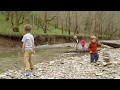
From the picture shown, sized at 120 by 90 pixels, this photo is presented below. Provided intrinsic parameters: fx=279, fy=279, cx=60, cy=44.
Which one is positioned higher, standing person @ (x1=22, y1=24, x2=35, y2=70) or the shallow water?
standing person @ (x1=22, y1=24, x2=35, y2=70)

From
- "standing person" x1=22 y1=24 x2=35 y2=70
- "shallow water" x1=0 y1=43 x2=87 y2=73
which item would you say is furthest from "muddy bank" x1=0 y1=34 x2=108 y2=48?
"standing person" x1=22 y1=24 x2=35 y2=70

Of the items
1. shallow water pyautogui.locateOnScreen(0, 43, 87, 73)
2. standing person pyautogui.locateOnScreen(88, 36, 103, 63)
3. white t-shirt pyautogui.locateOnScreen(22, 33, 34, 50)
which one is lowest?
shallow water pyautogui.locateOnScreen(0, 43, 87, 73)

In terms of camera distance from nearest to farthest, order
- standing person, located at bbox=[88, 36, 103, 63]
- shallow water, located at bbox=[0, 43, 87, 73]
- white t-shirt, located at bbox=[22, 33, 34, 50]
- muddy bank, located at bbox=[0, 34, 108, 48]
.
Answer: white t-shirt, located at bbox=[22, 33, 34, 50] → standing person, located at bbox=[88, 36, 103, 63] → shallow water, located at bbox=[0, 43, 87, 73] → muddy bank, located at bbox=[0, 34, 108, 48]

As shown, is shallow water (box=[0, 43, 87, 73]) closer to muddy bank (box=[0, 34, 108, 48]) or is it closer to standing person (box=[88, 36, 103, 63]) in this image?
standing person (box=[88, 36, 103, 63])

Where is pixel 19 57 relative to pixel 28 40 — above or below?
below

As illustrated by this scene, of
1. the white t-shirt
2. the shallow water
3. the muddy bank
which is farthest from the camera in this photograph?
the muddy bank

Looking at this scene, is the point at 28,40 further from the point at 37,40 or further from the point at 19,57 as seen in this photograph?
the point at 37,40

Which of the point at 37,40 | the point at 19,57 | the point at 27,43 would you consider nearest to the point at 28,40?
the point at 27,43

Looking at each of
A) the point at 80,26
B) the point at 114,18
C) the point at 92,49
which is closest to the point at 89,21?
the point at 80,26

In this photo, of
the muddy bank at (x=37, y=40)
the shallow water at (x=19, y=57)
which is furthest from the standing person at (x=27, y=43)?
the muddy bank at (x=37, y=40)

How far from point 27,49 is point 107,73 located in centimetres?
317

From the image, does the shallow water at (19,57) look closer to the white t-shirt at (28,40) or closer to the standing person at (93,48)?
the white t-shirt at (28,40)
